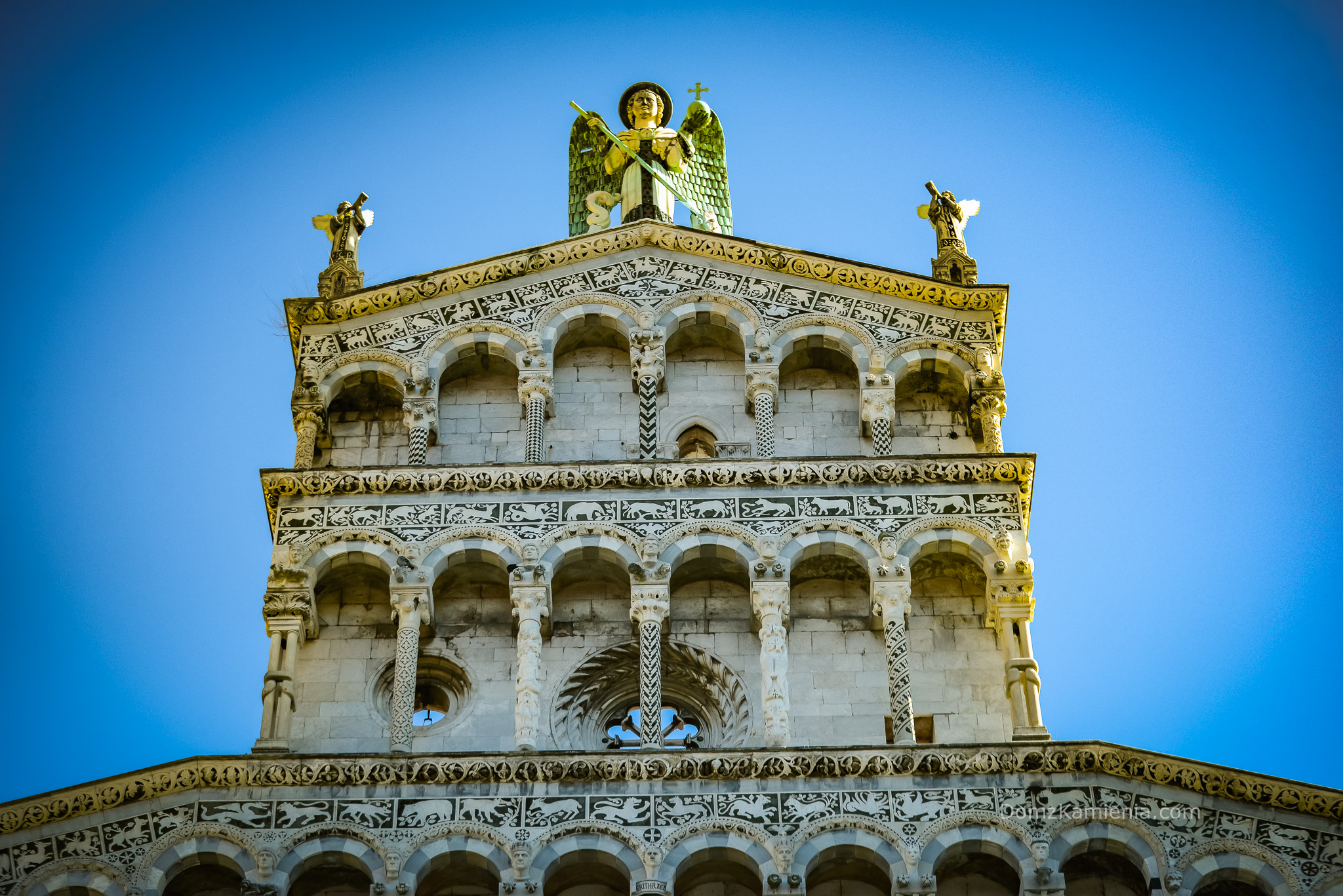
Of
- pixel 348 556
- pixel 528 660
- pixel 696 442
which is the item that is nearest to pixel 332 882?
pixel 528 660

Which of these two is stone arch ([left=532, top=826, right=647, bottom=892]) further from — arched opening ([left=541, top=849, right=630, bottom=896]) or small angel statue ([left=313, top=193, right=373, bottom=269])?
small angel statue ([left=313, top=193, right=373, bottom=269])

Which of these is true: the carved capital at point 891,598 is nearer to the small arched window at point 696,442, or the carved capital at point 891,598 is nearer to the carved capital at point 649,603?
the carved capital at point 649,603

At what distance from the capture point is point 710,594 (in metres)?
21.4

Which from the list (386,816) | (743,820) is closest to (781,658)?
(743,820)

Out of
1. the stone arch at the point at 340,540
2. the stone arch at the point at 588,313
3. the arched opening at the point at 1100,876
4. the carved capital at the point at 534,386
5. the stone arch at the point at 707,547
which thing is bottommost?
the arched opening at the point at 1100,876

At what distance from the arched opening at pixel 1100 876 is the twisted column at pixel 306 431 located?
733cm

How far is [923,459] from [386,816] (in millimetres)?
5522

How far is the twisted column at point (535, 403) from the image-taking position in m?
22.1

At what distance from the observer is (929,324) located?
2303 centimetres

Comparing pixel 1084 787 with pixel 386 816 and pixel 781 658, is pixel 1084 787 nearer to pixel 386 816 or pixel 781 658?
pixel 781 658

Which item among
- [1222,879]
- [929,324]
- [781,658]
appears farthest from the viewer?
[929,324]

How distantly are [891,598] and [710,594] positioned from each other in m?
1.60

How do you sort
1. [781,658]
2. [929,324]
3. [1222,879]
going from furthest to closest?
1. [929,324]
2. [781,658]
3. [1222,879]

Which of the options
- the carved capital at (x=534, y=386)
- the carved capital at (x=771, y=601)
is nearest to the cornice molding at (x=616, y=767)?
the carved capital at (x=771, y=601)
